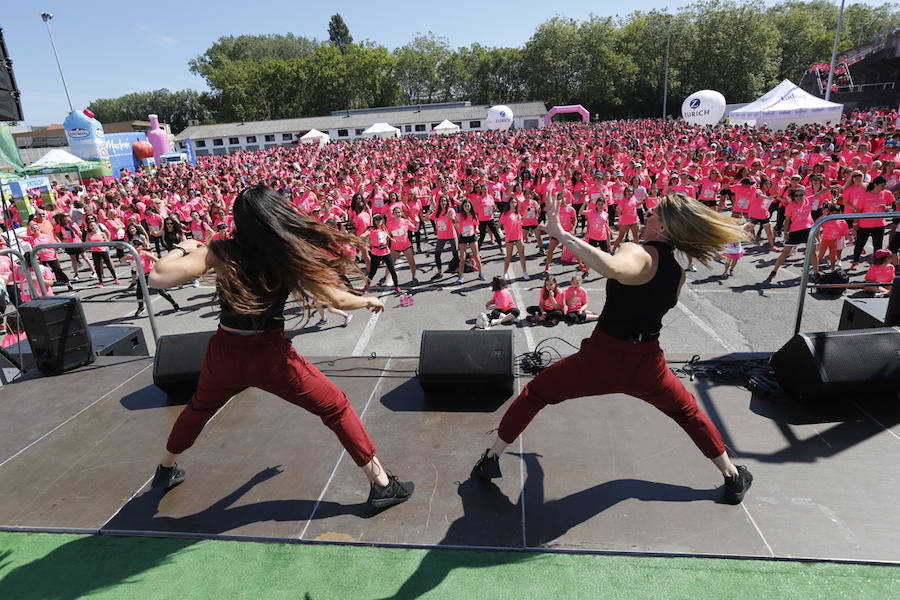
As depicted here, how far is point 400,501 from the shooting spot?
3066 mm

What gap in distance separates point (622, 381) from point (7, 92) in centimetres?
663

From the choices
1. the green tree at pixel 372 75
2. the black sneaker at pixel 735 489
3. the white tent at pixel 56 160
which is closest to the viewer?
the black sneaker at pixel 735 489

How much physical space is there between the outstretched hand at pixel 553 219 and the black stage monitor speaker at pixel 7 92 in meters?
5.85

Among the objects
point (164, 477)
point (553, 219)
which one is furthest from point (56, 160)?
point (553, 219)

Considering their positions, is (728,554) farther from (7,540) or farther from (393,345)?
(393,345)

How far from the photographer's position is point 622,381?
258cm

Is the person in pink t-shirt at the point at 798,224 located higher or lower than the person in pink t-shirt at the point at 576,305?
higher

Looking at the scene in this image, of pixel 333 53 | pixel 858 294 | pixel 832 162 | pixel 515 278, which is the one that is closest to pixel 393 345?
pixel 515 278

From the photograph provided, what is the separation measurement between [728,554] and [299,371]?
247 cm

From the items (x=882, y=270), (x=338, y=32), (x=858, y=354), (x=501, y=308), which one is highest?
(x=338, y=32)

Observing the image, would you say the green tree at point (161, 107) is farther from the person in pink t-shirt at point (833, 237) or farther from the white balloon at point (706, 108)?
the person in pink t-shirt at point (833, 237)

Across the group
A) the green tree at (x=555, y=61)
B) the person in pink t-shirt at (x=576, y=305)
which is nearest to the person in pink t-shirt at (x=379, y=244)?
the person in pink t-shirt at (x=576, y=305)

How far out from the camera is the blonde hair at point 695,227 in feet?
7.61

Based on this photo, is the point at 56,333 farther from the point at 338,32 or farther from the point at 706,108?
the point at 338,32
